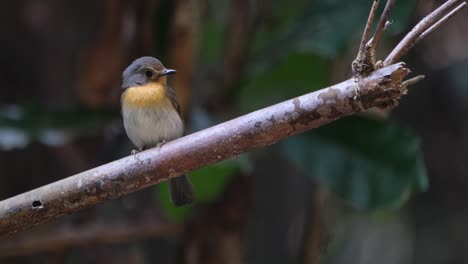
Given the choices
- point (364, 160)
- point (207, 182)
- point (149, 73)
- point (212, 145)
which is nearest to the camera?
point (212, 145)

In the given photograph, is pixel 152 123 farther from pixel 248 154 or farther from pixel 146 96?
pixel 248 154

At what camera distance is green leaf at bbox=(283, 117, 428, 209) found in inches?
136

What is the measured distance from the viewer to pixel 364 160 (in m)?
3.68

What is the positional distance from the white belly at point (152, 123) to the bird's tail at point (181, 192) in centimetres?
21

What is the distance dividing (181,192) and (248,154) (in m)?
1.24

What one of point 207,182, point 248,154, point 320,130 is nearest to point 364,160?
point 320,130

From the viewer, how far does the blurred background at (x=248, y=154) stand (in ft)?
12.5

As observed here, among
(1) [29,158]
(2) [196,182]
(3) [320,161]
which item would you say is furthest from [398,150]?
(1) [29,158]

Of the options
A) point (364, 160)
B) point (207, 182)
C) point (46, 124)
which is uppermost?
point (46, 124)

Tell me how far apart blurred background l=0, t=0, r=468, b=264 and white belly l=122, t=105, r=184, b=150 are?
14.9 inches

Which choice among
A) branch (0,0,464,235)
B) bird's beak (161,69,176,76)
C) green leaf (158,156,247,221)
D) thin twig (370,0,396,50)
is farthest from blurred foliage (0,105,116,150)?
thin twig (370,0,396,50)

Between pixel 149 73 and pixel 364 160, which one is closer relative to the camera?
pixel 149 73

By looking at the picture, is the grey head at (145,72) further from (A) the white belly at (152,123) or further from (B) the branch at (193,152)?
(B) the branch at (193,152)

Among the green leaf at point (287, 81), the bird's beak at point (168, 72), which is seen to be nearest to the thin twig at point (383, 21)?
the bird's beak at point (168, 72)
